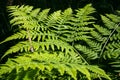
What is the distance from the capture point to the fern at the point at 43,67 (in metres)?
1.43

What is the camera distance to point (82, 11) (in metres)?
2.10

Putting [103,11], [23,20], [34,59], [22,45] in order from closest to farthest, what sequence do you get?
[34,59], [22,45], [23,20], [103,11]

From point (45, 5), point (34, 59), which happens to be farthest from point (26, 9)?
point (45, 5)

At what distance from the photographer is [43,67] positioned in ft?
4.61

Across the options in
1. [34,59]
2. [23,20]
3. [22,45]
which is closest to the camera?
[34,59]

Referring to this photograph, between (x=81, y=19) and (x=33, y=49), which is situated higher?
(x=81, y=19)

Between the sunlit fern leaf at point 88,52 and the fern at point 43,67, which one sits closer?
the fern at point 43,67

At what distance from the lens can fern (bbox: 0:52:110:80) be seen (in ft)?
4.70

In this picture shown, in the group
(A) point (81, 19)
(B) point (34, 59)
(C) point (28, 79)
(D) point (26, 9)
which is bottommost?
(C) point (28, 79)

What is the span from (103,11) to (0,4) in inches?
67.4

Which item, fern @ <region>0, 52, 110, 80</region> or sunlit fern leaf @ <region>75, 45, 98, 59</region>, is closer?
fern @ <region>0, 52, 110, 80</region>

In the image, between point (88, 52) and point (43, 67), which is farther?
point (88, 52)

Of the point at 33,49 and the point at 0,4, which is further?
the point at 0,4

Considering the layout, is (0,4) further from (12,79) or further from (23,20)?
(12,79)
